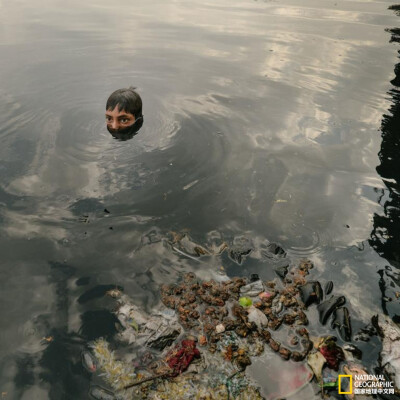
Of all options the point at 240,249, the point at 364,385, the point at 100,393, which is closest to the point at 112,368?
the point at 100,393

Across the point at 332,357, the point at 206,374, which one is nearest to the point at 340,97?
the point at 332,357

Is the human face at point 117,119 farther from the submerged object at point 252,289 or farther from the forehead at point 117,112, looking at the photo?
the submerged object at point 252,289

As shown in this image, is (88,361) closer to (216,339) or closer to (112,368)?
(112,368)

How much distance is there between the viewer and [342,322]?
370cm

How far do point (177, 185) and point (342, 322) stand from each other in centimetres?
331

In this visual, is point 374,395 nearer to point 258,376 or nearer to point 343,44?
point 258,376

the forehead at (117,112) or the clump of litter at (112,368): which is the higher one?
the forehead at (117,112)

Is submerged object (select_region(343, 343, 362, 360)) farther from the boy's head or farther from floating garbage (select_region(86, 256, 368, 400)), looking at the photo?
the boy's head

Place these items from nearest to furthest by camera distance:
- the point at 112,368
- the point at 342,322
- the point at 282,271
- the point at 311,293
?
1. the point at 112,368
2. the point at 342,322
3. the point at 311,293
4. the point at 282,271

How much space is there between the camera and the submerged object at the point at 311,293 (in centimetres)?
393

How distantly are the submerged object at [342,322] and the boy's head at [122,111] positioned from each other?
217 inches

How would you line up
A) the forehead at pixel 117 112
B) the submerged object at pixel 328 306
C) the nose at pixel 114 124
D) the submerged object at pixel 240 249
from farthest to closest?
the nose at pixel 114 124, the forehead at pixel 117 112, the submerged object at pixel 240 249, the submerged object at pixel 328 306

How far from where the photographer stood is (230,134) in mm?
7230

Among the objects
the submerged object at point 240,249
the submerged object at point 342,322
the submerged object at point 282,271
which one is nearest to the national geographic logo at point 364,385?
the submerged object at point 342,322
